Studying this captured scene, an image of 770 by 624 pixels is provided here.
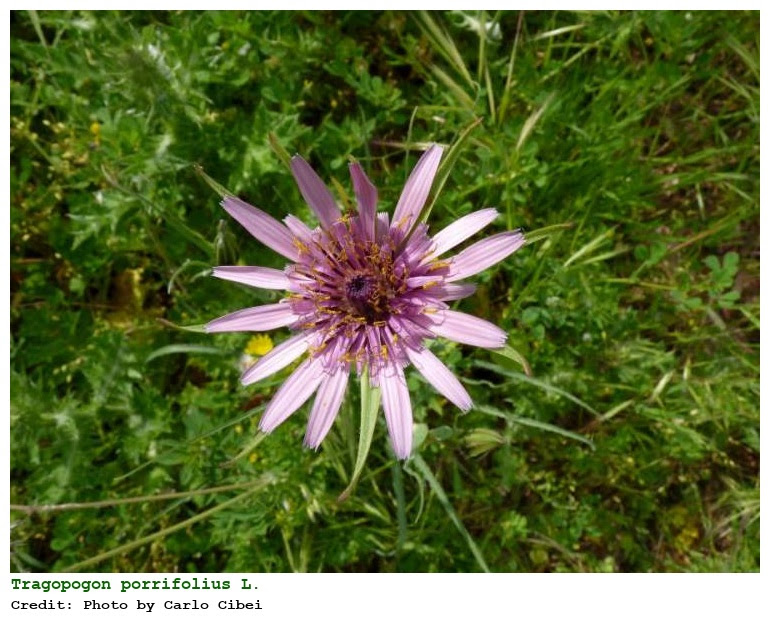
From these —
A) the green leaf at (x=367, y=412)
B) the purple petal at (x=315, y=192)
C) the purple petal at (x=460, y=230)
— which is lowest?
the green leaf at (x=367, y=412)

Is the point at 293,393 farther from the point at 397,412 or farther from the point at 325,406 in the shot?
the point at 397,412

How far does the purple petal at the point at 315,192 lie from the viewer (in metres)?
2.33

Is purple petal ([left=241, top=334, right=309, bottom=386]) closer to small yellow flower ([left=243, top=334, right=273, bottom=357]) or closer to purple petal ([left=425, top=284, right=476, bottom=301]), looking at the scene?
purple petal ([left=425, top=284, right=476, bottom=301])

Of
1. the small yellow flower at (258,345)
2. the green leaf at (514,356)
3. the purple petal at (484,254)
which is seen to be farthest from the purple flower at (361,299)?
the small yellow flower at (258,345)

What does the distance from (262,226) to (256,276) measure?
20cm

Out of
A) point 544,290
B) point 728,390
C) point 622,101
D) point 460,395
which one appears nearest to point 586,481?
point 728,390

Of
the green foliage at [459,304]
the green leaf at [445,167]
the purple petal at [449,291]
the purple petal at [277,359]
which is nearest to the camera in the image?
the green leaf at [445,167]

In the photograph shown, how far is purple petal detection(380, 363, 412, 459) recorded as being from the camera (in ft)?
7.88

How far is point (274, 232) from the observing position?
246 cm

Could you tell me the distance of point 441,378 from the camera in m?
2.42

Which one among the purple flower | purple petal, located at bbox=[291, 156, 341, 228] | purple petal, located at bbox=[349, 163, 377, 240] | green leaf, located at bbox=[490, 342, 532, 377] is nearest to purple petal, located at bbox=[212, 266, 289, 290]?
the purple flower

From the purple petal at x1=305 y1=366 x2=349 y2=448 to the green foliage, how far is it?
1.98 feet

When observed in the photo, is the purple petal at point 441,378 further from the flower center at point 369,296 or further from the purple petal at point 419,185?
the purple petal at point 419,185

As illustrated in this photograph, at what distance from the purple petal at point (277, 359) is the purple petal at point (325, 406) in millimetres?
157
